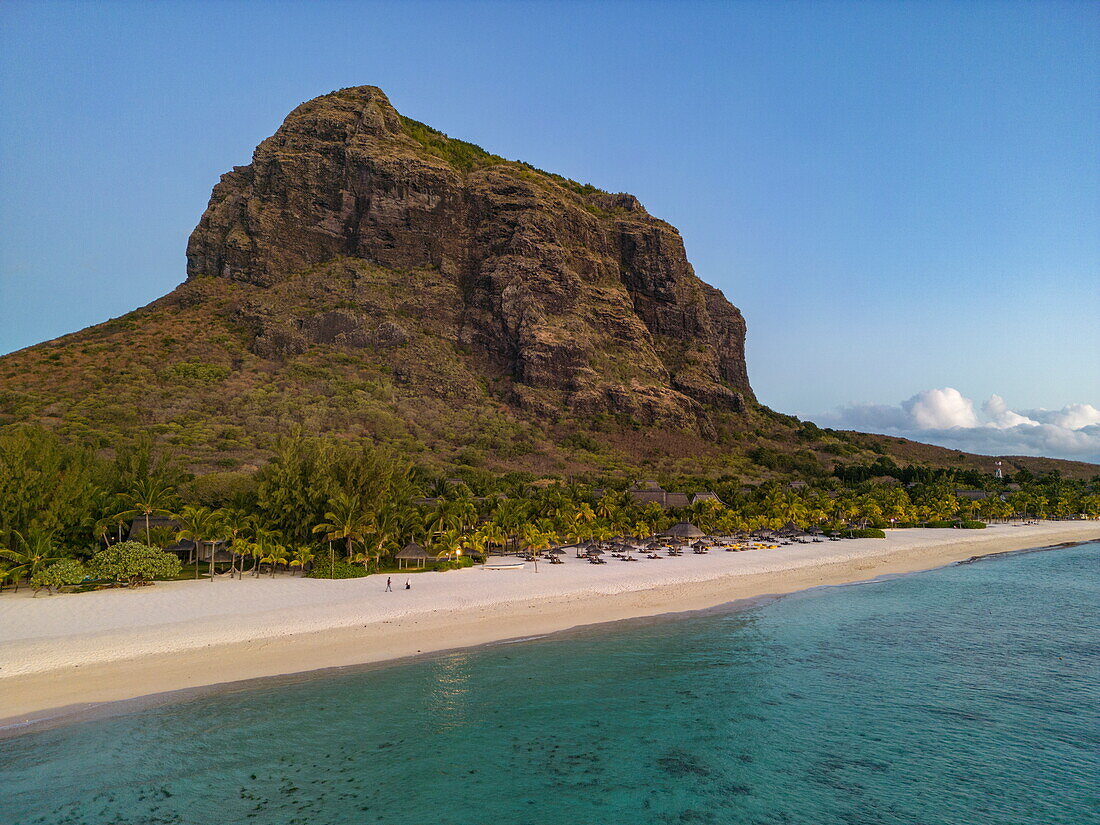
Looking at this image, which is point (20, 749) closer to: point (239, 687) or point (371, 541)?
point (239, 687)

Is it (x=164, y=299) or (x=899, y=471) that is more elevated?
(x=164, y=299)

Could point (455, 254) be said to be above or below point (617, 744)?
above

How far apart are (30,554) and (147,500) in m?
6.61

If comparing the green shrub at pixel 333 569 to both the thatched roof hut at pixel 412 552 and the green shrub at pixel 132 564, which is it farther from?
the green shrub at pixel 132 564

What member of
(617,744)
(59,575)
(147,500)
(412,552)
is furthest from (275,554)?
(617,744)

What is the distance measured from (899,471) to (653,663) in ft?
319

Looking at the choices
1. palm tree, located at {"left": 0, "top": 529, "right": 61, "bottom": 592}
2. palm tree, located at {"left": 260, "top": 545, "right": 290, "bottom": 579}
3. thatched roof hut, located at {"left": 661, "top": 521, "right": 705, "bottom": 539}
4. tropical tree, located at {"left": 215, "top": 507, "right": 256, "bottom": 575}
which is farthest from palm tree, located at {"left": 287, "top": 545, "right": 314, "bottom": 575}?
thatched roof hut, located at {"left": 661, "top": 521, "right": 705, "bottom": 539}

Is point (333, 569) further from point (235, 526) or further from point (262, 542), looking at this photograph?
point (235, 526)

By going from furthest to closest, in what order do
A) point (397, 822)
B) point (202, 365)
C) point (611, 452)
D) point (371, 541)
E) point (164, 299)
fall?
point (164, 299), point (611, 452), point (202, 365), point (371, 541), point (397, 822)

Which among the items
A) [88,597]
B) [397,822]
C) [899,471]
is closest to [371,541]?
[88,597]

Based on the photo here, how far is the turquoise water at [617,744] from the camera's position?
546 inches

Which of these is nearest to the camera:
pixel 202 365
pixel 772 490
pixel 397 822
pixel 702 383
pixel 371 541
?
pixel 397 822

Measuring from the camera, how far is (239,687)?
20.2 metres

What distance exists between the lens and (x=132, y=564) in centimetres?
3278
